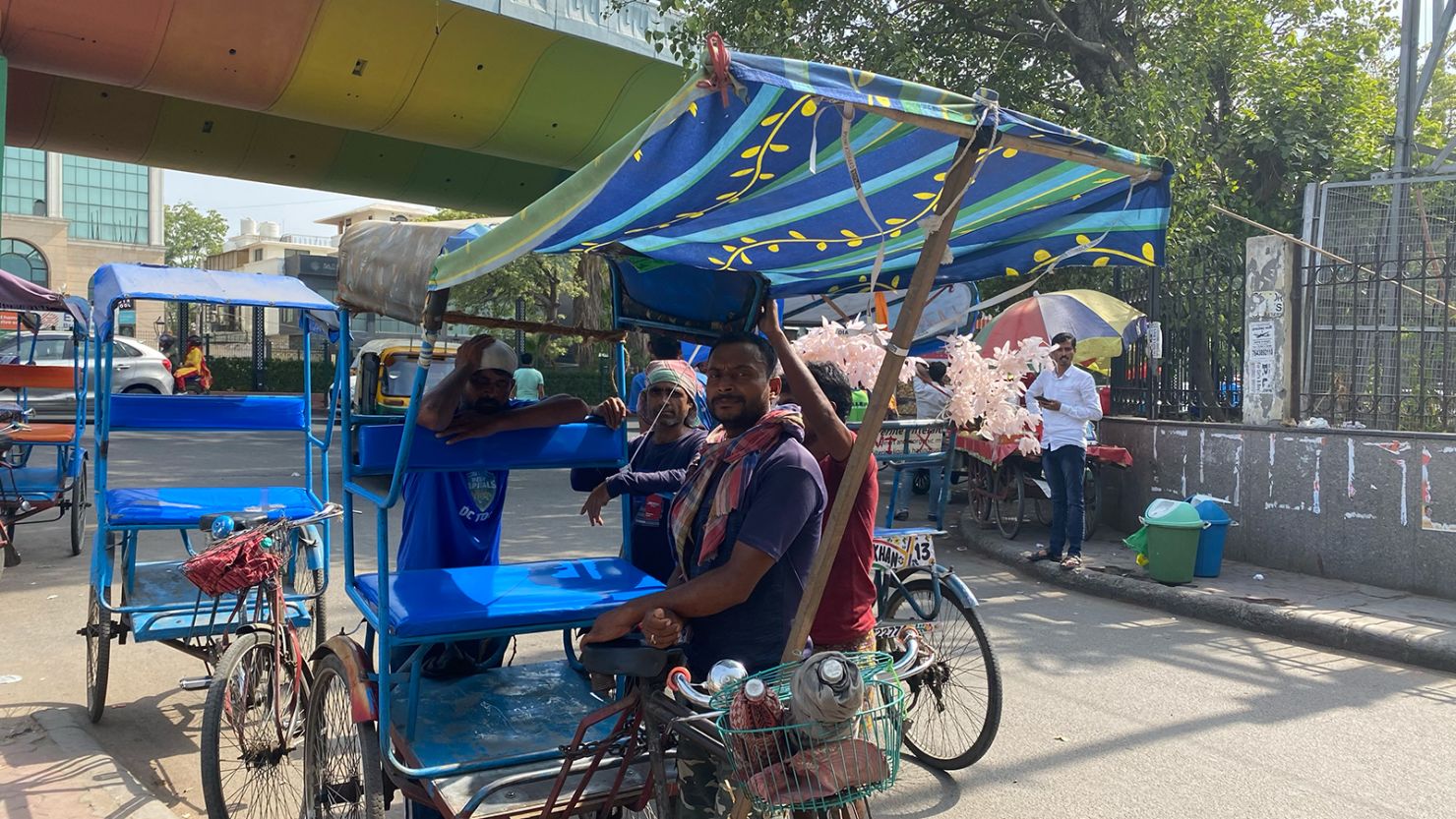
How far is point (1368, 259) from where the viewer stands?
779cm

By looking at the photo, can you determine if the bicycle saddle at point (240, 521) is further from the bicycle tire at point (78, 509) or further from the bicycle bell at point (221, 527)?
the bicycle tire at point (78, 509)

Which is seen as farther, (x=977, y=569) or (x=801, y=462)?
(x=977, y=569)

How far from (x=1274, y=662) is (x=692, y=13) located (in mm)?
10038

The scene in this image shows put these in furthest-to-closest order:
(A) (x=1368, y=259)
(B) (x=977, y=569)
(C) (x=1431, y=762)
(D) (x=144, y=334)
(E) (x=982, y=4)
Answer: (D) (x=144, y=334) < (E) (x=982, y=4) < (B) (x=977, y=569) < (A) (x=1368, y=259) < (C) (x=1431, y=762)

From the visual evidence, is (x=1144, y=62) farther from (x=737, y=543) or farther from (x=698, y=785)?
(x=698, y=785)

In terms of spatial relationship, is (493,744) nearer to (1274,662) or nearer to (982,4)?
(1274,662)

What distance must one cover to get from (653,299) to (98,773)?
9.67 feet

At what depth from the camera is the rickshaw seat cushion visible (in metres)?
8.73

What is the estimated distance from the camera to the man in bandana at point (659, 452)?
4258 mm

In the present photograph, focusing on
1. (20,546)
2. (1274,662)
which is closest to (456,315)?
(1274,662)

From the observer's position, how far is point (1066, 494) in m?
8.59

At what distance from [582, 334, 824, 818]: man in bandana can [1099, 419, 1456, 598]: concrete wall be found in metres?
6.40

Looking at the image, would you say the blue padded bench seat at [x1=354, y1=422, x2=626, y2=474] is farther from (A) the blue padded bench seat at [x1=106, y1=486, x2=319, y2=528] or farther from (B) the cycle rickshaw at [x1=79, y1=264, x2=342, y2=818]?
(A) the blue padded bench seat at [x1=106, y1=486, x2=319, y2=528]

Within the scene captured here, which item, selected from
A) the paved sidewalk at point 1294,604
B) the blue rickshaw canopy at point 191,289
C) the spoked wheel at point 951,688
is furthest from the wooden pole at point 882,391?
the paved sidewalk at point 1294,604
